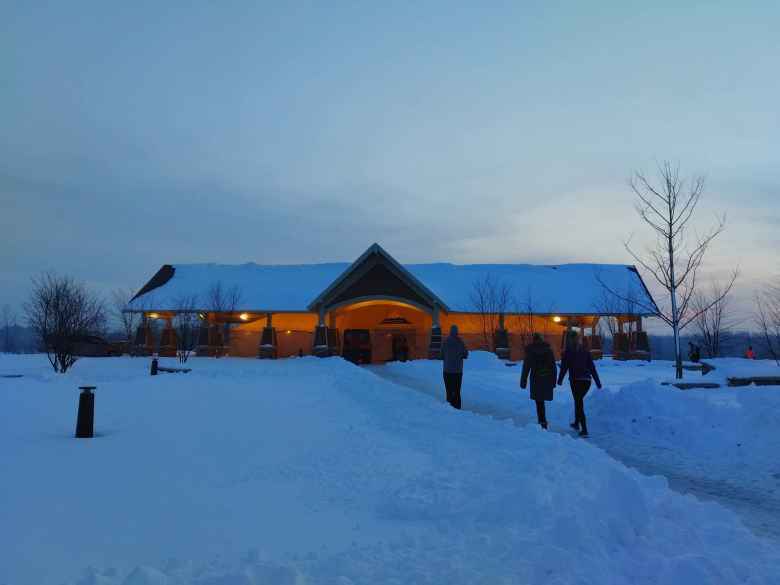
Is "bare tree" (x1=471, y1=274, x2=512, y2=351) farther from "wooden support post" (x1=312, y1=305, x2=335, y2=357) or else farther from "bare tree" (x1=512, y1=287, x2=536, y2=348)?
"wooden support post" (x1=312, y1=305, x2=335, y2=357)

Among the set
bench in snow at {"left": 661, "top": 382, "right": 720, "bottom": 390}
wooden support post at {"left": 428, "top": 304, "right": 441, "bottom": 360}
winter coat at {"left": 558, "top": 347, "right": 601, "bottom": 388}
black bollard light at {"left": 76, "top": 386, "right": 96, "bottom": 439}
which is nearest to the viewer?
black bollard light at {"left": 76, "top": 386, "right": 96, "bottom": 439}

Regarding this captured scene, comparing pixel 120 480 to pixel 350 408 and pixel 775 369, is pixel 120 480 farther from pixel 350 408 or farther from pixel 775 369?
pixel 775 369

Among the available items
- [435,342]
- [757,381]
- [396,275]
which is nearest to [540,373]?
[757,381]

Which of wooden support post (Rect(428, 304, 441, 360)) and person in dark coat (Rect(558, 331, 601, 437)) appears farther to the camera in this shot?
wooden support post (Rect(428, 304, 441, 360))

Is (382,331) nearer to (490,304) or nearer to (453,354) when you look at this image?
(490,304)

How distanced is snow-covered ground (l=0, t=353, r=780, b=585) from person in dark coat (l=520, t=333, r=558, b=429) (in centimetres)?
138

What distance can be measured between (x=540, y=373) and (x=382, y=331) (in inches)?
1019

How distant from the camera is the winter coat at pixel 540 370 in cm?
1099

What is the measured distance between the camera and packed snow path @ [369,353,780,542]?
6992mm

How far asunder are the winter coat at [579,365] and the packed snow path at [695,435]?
101cm

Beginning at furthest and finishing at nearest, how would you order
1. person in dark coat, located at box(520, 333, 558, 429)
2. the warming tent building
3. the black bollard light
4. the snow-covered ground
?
the warming tent building, person in dark coat, located at box(520, 333, 558, 429), the black bollard light, the snow-covered ground

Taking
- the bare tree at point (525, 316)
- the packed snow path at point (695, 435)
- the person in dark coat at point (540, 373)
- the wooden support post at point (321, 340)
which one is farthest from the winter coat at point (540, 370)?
the bare tree at point (525, 316)

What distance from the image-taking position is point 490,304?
113 ft

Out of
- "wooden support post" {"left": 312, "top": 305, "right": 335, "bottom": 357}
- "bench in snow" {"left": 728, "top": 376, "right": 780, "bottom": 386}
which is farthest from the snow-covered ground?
"wooden support post" {"left": 312, "top": 305, "right": 335, "bottom": 357}
